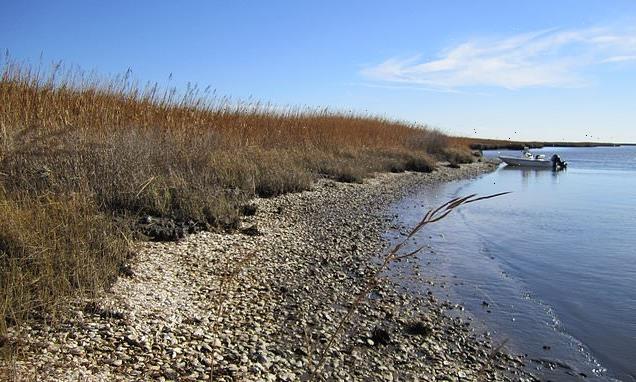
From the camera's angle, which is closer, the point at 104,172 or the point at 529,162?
the point at 104,172

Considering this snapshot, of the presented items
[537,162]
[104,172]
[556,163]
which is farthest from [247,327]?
[556,163]

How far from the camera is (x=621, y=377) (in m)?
4.94

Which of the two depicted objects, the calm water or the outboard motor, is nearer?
the calm water

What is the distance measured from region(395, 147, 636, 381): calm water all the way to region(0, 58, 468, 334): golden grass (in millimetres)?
4059

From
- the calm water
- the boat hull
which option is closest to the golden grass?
the calm water

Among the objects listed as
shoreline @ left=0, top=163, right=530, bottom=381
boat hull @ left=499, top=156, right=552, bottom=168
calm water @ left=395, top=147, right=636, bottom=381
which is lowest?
calm water @ left=395, top=147, right=636, bottom=381

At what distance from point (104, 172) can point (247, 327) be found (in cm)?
475

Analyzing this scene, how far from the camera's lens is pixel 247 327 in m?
4.85

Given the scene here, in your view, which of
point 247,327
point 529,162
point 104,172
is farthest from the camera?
point 529,162

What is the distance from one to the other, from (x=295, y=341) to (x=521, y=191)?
19.9 metres

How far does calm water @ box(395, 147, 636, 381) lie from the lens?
5488mm

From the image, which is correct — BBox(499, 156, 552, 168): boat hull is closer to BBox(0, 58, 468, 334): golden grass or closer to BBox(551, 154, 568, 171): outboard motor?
BBox(551, 154, 568, 171): outboard motor

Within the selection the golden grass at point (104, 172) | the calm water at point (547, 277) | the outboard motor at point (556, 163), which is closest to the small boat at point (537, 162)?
the outboard motor at point (556, 163)

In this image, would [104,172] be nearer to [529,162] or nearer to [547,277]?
[547,277]
